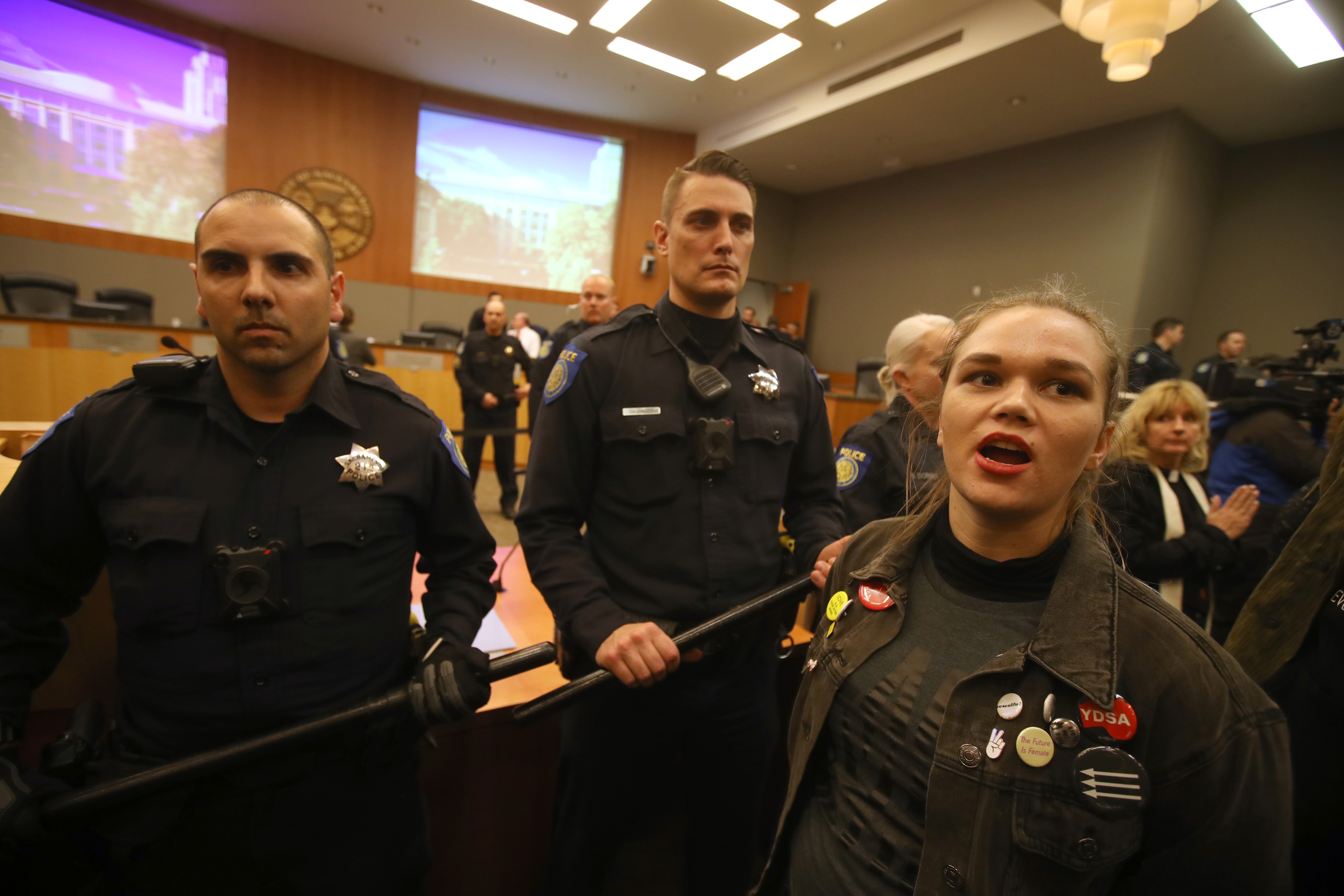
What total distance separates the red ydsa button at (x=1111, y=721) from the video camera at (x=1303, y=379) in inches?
105

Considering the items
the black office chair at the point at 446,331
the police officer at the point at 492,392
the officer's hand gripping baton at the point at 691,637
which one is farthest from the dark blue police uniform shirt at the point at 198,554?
the black office chair at the point at 446,331

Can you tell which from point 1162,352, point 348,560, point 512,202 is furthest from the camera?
point 512,202

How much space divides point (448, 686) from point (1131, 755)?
39.3 inches

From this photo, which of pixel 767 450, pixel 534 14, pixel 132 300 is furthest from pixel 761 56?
pixel 132 300

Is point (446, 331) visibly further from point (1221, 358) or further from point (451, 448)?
point (1221, 358)

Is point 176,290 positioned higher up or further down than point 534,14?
further down

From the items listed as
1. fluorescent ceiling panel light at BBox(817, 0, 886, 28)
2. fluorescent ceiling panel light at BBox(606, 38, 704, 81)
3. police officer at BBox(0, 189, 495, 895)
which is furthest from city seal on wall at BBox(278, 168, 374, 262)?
police officer at BBox(0, 189, 495, 895)

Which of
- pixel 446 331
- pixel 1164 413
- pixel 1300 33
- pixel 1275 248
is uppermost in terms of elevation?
pixel 1300 33

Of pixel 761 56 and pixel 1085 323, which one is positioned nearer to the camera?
pixel 1085 323

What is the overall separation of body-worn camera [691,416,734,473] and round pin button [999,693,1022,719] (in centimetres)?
71

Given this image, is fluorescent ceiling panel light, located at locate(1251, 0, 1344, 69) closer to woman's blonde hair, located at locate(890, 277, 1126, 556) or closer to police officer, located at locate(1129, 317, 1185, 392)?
police officer, located at locate(1129, 317, 1185, 392)

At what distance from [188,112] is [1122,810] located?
9537 millimetres

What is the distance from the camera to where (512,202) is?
8617 millimetres

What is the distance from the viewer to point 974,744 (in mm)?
742
